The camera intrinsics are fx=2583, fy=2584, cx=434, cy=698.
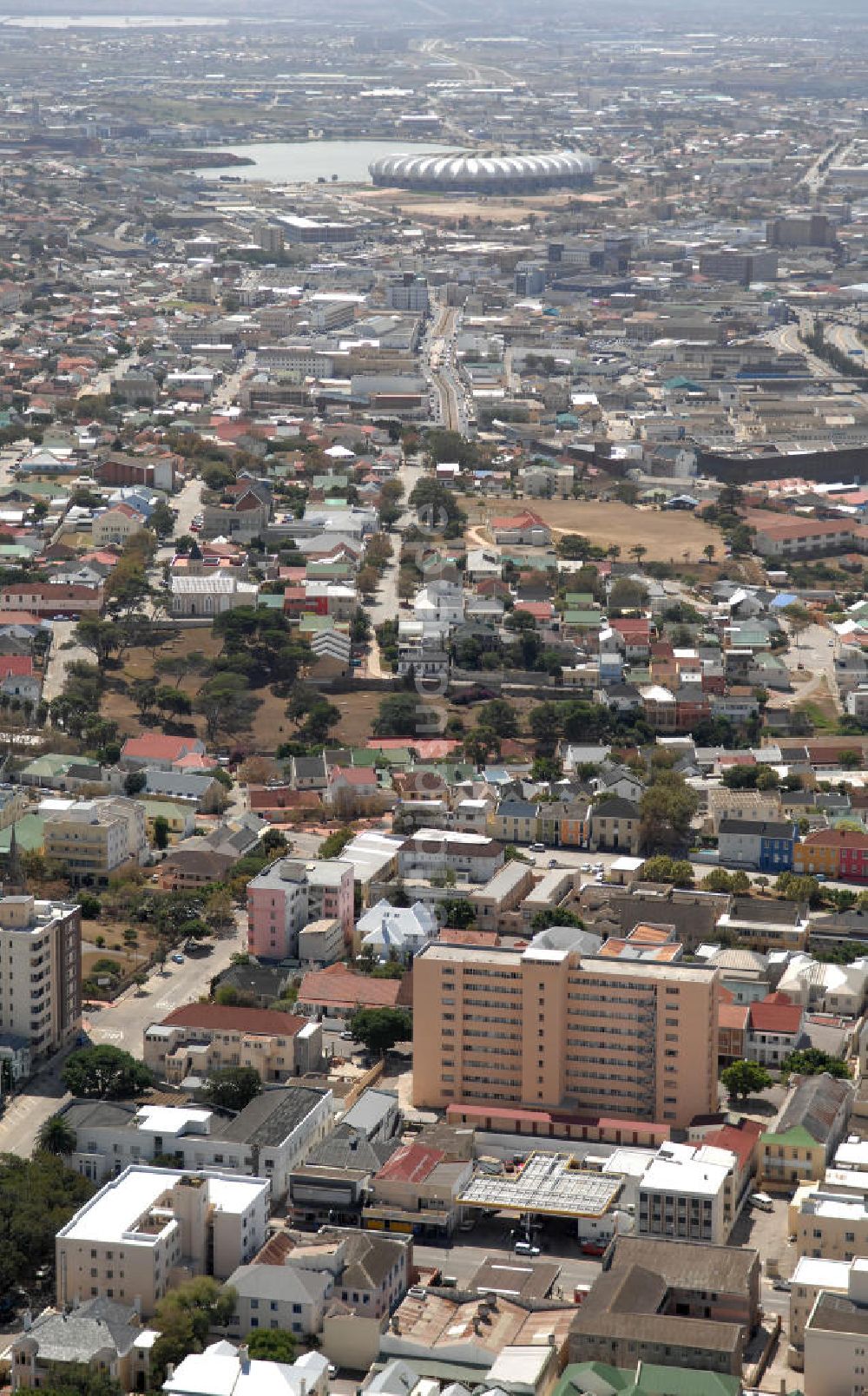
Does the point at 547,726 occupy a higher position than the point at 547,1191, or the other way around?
the point at 547,1191

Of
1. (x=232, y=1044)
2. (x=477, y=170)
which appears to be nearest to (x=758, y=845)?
(x=232, y=1044)

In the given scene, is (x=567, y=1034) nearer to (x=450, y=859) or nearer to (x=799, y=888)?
(x=450, y=859)

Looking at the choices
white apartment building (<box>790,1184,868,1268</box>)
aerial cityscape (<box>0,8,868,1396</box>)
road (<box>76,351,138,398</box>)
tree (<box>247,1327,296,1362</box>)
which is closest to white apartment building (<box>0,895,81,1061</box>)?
aerial cityscape (<box>0,8,868,1396</box>)

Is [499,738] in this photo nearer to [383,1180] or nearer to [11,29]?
[383,1180]

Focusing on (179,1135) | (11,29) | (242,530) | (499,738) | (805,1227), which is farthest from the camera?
(11,29)

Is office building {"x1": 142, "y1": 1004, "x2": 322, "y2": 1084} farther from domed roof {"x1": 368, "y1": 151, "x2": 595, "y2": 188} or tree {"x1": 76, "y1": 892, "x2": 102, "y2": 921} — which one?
domed roof {"x1": 368, "y1": 151, "x2": 595, "y2": 188}

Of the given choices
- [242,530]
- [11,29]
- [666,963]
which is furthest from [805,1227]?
[11,29]

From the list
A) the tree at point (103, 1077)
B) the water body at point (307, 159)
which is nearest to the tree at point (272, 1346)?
the tree at point (103, 1077)

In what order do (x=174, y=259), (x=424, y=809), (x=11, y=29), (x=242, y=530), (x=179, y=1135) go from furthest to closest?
(x=11, y=29) → (x=174, y=259) → (x=242, y=530) → (x=424, y=809) → (x=179, y=1135)
